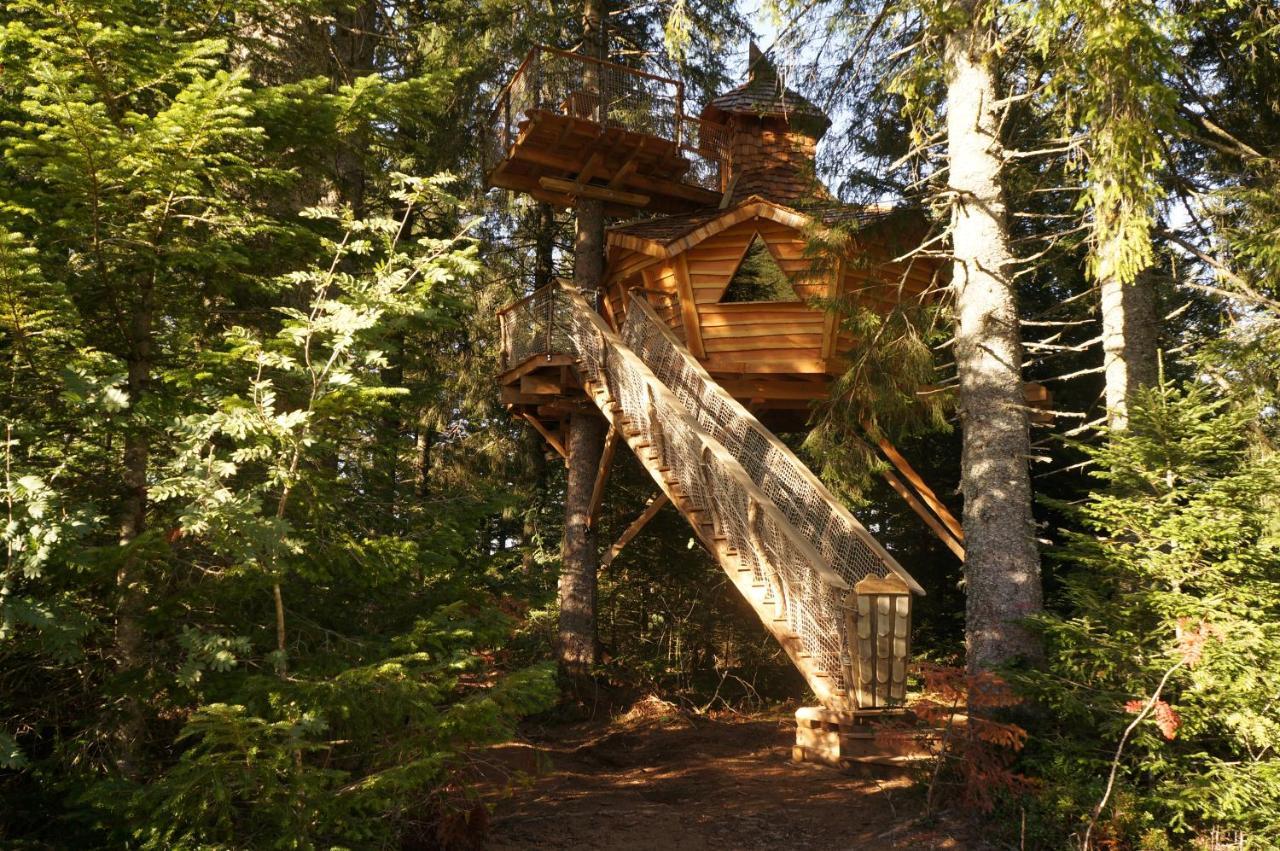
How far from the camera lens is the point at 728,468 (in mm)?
9086

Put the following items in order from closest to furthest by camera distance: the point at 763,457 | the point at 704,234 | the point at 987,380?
the point at 987,380
the point at 763,457
the point at 704,234

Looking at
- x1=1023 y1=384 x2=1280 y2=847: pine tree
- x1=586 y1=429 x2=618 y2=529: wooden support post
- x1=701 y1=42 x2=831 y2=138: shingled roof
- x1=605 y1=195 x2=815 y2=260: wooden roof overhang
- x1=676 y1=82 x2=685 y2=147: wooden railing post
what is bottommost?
x1=1023 y1=384 x2=1280 y2=847: pine tree

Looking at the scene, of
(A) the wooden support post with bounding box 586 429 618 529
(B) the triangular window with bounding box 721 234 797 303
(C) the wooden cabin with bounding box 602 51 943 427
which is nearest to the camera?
(C) the wooden cabin with bounding box 602 51 943 427

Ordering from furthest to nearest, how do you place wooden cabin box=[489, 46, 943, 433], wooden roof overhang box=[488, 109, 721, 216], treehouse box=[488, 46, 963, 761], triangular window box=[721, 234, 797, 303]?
wooden roof overhang box=[488, 109, 721, 216]
triangular window box=[721, 234, 797, 303]
wooden cabin box=[489, 46, 943, 433]
treehouse box=[488, 46, 963, 761]

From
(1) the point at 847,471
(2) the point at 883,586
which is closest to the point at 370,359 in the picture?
(2) the point at 883,586

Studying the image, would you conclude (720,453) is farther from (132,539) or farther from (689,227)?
(132,539)

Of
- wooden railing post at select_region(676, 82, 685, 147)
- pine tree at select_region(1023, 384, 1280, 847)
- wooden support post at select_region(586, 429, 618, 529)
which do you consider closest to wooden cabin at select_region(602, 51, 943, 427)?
wooden railing post at select_region(676, 82, 685, 147)

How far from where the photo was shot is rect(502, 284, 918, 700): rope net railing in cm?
804

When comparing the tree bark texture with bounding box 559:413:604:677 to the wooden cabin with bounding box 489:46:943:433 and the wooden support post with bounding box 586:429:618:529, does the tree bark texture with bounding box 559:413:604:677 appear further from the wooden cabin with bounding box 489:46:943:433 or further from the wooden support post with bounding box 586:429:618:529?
the wooden cabin with bounding box 489:46:943:433

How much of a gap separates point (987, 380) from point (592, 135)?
686cm

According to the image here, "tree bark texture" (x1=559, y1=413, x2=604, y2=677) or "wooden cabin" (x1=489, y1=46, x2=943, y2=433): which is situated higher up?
"wooden cabin" (x1=489, y1=46, x2=943, y2=433)

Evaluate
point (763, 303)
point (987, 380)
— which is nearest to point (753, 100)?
point (763, 303)

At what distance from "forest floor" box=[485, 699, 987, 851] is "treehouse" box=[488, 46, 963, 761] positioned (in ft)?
→ 1.65

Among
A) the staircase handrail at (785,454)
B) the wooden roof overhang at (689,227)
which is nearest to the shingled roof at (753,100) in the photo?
the wooden roof overhang at (689,227)
